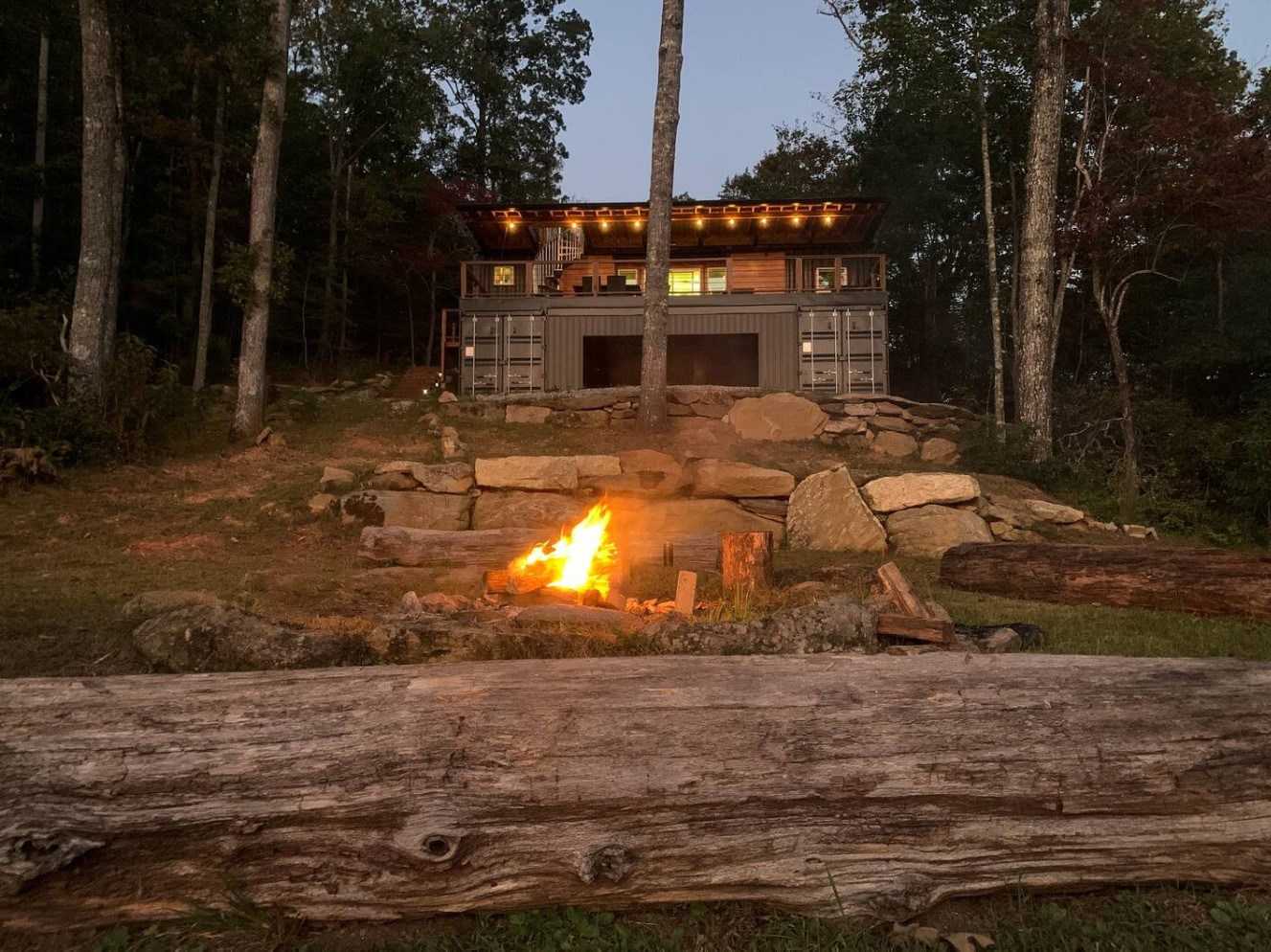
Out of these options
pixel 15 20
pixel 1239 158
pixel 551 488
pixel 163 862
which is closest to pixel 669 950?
→ pixel 163 862

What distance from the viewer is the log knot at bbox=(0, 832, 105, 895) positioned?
2240 mm

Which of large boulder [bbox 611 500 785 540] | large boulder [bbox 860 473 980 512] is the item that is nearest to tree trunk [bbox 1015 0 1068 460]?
large boulder [bbox 860 473 980 512]

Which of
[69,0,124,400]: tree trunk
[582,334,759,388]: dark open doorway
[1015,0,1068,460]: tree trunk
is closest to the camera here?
[69,0,124,400]: tree trunk

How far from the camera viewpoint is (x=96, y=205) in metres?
12.5

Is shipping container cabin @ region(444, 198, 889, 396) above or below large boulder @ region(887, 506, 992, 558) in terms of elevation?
above

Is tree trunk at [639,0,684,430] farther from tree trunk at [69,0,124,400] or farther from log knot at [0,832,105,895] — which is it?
log knot at [0,832,105,895]

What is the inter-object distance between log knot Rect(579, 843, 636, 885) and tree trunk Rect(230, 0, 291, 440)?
1305 centimetres

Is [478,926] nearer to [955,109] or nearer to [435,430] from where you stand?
[435,430]

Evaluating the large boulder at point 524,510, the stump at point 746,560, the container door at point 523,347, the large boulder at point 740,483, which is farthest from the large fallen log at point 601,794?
the container door at point 523,347

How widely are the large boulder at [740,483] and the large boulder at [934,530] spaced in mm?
1432

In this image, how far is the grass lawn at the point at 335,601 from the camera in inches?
92.1

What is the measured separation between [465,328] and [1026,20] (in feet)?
51.8

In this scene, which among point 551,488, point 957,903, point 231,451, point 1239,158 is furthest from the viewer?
point 1239,158

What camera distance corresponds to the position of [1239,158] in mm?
17203
